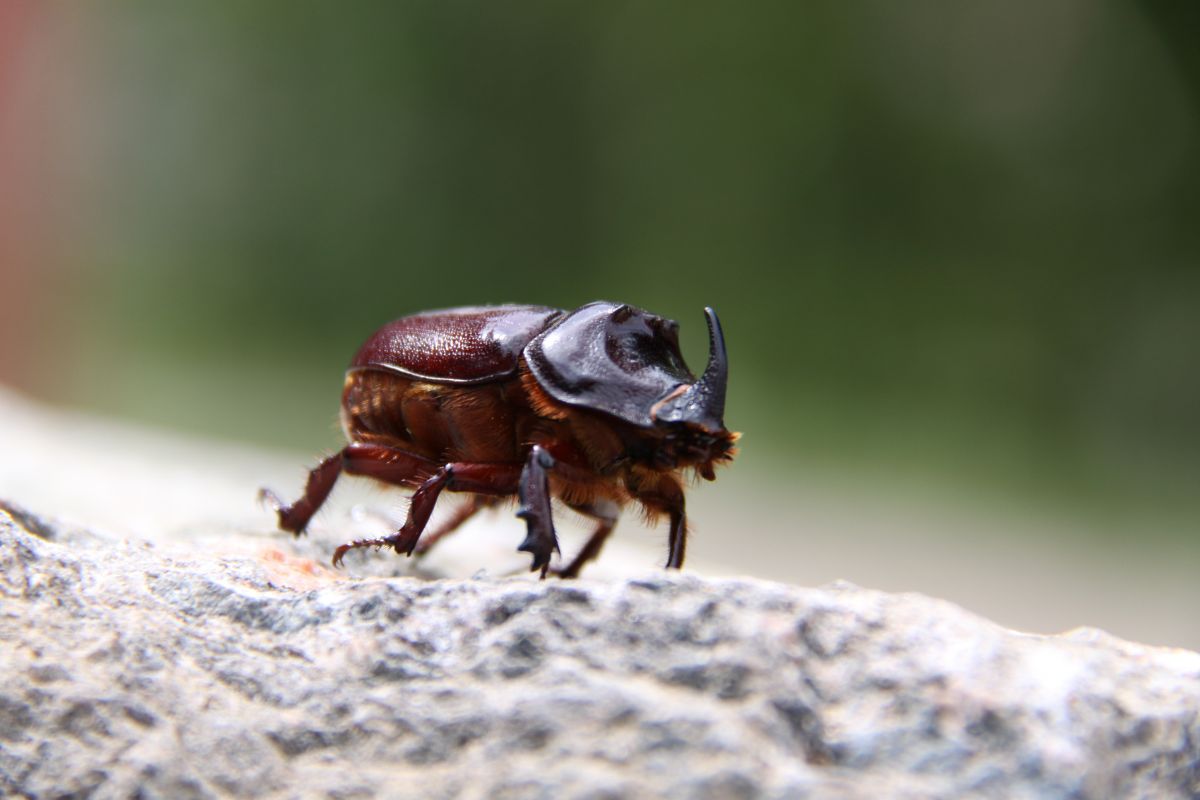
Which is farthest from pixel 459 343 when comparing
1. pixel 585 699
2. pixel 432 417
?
pixel 585 699

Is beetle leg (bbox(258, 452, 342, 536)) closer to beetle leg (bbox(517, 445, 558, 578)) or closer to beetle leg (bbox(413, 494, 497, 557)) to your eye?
beetle leg (bbox(413, 494, 497, 557))

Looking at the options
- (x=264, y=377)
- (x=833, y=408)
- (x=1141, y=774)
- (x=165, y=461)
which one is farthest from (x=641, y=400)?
(x=264, y=377)

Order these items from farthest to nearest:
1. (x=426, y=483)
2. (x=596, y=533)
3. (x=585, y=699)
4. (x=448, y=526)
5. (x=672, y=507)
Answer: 1. (x=448, y=526)
2. (x=596, y=533)
3. (x=672, y=507)
4. (x=426, y=483)
5. (x=585, y=699)

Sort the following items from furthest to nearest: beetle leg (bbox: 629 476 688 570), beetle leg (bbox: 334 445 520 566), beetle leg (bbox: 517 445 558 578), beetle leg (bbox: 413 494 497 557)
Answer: beetle leg (bbox: 413 494 497 557) < beetle leg (bbox: 629 476 688 570) < beetle leg (bbox: 334 445 520 566) < beetle leg (bbox: 517 445 558 578)

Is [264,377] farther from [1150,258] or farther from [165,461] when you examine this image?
[1150,258]

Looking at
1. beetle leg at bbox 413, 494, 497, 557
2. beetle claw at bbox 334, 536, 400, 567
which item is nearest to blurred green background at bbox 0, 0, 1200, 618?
beetle leg at bbox 413, 494, 497, 557

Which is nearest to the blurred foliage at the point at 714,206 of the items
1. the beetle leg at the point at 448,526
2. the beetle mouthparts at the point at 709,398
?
the beetle leg at the point at 448,526

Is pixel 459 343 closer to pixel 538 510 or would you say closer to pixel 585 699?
pixel 538 510
